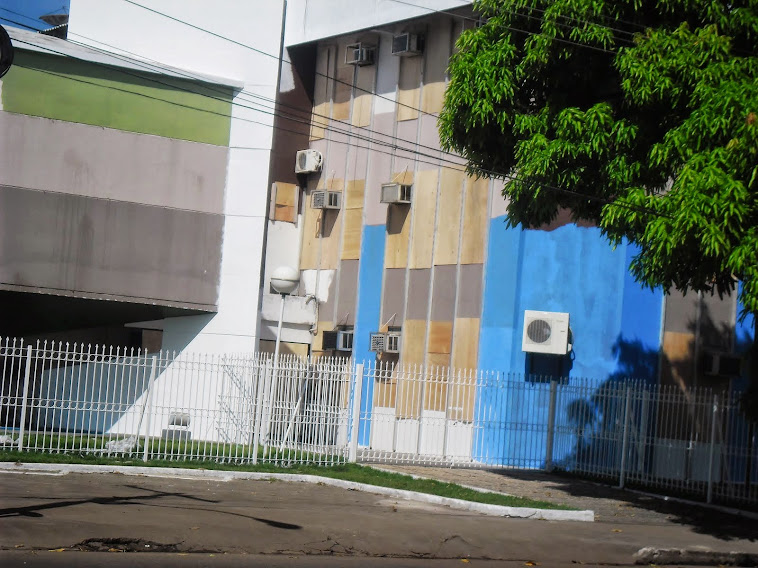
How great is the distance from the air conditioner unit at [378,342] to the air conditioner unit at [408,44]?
20.2 ft

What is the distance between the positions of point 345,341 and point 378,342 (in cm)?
129

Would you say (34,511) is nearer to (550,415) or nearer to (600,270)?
(550,415)

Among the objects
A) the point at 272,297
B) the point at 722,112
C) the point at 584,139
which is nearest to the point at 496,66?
the point at 584,139

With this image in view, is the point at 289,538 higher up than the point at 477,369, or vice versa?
the point at 477,369

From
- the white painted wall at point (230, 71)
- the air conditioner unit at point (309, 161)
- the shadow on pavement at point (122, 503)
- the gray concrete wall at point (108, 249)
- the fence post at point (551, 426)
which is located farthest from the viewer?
the air conditioner unit at point (309, 161)

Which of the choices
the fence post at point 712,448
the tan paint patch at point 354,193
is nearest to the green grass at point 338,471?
the fence post at point 712,448

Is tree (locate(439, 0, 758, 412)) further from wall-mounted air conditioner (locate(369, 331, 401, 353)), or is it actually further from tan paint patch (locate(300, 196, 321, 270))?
tan paint patch (locate(300, 196, 321, 270))

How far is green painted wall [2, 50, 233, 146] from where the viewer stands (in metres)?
21.8

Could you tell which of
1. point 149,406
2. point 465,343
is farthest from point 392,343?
point 149,406

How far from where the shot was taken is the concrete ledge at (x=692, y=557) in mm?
10844

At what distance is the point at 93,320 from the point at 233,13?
25.1 ft

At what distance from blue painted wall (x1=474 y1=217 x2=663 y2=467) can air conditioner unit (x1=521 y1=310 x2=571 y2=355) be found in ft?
1.70

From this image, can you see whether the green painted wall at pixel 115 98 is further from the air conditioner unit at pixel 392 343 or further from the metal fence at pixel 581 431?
the metal fence at pixel 581 431

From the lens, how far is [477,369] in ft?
69.5
